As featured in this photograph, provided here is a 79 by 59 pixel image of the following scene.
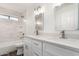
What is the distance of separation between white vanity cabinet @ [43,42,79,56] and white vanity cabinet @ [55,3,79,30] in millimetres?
592

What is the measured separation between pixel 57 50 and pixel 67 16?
0.80m

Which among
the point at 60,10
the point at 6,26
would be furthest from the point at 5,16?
the point at 60,10

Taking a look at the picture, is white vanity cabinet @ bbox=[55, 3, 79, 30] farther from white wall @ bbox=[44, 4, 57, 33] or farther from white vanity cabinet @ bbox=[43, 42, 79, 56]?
white vanity cabinet @ bbox=[43, 42, 79, 56]

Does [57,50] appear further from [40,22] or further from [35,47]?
[40,22]

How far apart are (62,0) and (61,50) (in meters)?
1.18

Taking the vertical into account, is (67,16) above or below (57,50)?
above

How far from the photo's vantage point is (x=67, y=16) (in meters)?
1.39

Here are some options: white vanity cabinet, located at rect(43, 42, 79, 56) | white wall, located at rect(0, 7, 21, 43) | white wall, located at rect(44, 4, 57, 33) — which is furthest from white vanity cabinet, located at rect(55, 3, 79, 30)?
white wall, located at rect(0, 7, 21, 43)

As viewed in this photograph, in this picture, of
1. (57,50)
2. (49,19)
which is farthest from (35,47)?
(49,19)

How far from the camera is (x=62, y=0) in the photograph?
5.14ft

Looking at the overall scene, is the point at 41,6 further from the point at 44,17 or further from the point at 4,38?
the point at 4,38

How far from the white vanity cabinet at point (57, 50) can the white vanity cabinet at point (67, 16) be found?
592mm

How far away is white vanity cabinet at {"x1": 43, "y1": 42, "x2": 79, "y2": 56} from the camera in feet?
2.32

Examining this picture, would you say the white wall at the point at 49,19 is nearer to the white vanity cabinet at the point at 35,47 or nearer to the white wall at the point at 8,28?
the white vanity cabinet at the point at 35,47
